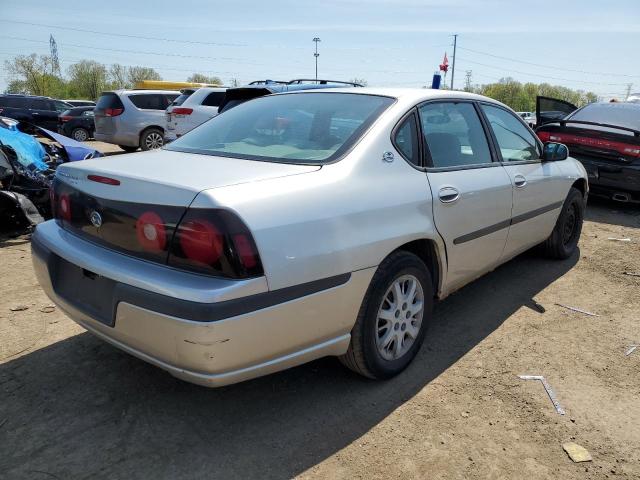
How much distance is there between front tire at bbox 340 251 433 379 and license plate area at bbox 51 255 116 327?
1.15 metres

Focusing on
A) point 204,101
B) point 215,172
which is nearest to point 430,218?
point 215,172

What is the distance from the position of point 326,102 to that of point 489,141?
49.9 inches

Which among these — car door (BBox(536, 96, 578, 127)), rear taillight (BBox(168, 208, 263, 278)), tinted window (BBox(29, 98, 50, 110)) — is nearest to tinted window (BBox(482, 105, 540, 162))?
rear taillight (BBox(168, 208, 263, 278))

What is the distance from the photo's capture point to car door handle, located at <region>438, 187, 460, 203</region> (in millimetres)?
2863

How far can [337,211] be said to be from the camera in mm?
2258

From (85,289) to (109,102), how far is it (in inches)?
464

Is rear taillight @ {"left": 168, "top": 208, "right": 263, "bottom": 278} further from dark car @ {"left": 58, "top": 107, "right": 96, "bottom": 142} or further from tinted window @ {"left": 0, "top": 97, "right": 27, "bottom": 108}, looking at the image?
tinted window @ {"left": 0, "top": 97, "right": 27, "bottom": 108}

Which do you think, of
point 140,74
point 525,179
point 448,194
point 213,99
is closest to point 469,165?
point 448,194

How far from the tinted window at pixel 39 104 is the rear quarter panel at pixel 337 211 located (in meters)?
19.9

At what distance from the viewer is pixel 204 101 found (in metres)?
9.84

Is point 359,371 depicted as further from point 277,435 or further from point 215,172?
point 215,172

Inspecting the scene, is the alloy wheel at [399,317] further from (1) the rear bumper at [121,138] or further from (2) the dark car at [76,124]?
(2) the dark car at [76,124]

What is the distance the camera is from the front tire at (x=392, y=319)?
8.24 feet

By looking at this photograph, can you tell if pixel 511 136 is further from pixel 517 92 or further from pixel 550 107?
pixel 517 92
